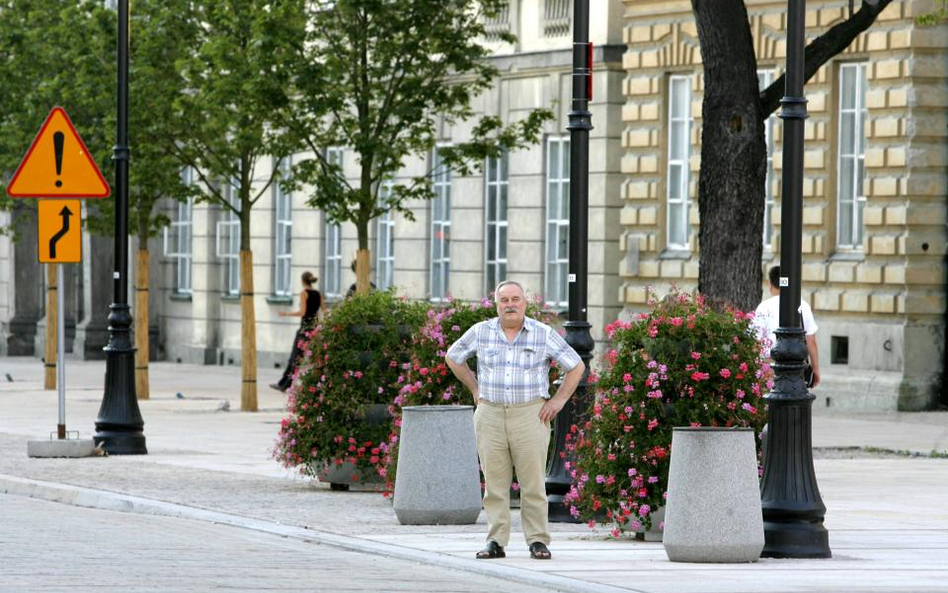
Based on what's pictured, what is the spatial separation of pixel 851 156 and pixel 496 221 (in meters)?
8.23

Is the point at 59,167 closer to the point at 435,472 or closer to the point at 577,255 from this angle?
the point at 577,255

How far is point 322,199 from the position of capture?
1099 inches

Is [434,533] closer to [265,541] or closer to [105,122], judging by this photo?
[265,541]

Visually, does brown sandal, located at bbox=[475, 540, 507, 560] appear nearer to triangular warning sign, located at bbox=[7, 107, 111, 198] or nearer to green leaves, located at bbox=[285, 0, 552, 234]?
triangular warning sign, located at bbox=[7, 107, 111, 198]

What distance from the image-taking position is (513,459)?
45.9ft

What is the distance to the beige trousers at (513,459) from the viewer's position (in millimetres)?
13789

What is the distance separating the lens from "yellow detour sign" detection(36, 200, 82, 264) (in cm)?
2234

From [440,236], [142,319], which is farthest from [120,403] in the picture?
[440,236]

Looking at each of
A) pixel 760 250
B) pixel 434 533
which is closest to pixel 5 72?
pixel 760 250

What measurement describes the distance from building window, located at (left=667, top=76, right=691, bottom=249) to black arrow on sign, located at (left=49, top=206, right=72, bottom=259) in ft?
38.2

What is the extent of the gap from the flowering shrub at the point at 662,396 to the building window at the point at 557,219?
19.3m

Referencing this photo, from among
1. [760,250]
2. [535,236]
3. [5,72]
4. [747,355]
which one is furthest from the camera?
[5,72]

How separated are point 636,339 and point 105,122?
720 inches

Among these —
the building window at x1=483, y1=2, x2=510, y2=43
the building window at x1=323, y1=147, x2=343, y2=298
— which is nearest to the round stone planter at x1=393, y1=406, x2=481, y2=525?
the building window at x1=483, y1=2, x2=510, y2=43
